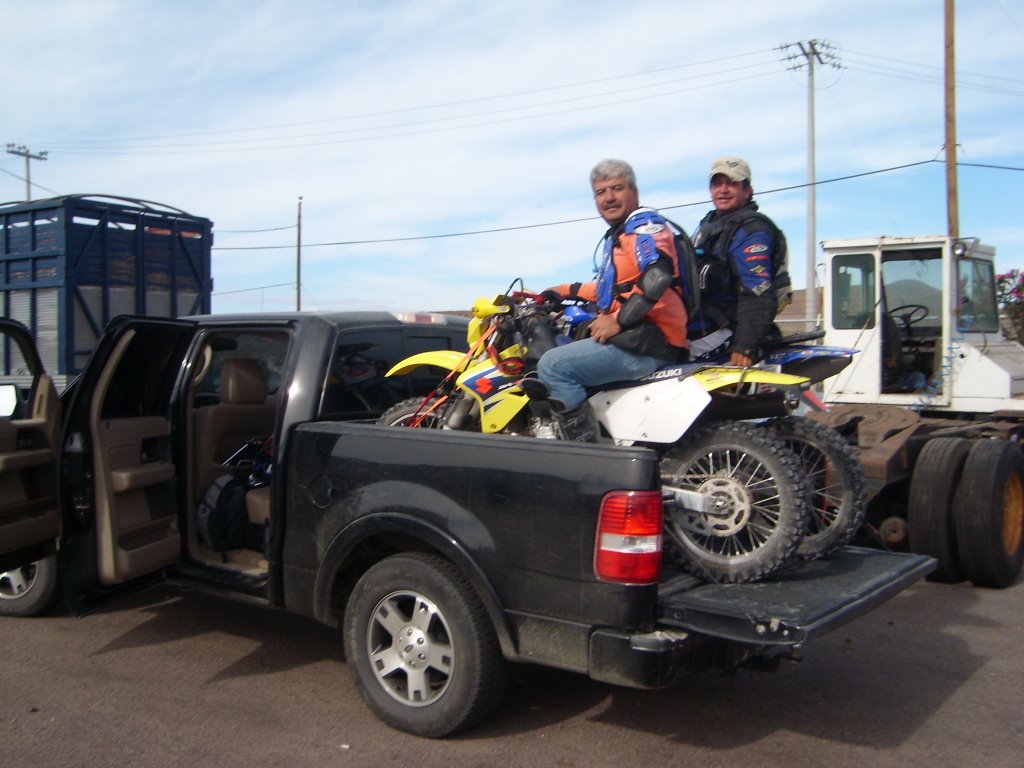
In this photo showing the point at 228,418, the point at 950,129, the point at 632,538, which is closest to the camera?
the point at 632,538

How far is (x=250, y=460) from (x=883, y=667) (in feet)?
12.1

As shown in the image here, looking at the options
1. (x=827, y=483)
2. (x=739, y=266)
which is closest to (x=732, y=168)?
(x=739, y=266)

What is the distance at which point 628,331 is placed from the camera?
13.6ft

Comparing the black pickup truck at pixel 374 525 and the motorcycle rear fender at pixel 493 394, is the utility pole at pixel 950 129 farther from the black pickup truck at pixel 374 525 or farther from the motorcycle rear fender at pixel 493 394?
the motorcycle rear fender at pixel 493 394

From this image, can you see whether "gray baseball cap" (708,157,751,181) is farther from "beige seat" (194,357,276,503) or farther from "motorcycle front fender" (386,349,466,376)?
"beige seat" (194,357,276,503)

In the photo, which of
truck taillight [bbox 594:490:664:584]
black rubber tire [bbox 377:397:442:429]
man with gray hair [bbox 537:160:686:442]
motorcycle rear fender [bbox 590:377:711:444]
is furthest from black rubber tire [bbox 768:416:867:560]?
black rubber tire [bbox 377:397:442:429]

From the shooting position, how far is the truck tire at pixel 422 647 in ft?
12.1

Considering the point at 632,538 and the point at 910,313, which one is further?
the point at 910,313

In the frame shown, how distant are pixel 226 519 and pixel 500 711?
1.87 meters

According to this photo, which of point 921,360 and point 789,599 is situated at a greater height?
point 921,360

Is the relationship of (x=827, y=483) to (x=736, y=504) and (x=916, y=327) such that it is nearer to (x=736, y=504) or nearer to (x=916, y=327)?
(x=736, y=504)

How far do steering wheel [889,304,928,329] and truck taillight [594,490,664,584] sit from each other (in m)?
6.12

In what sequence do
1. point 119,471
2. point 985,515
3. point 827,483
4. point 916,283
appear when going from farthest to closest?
point 916,283
point 985,515
point 119,471
point 827,483

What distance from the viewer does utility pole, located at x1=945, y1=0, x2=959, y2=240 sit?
58.8 feet
